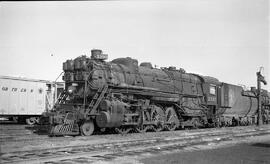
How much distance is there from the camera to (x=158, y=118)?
18844 millimetres

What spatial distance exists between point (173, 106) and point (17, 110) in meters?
11.5

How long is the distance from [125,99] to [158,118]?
285 cm

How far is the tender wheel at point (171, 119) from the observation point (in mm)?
20006

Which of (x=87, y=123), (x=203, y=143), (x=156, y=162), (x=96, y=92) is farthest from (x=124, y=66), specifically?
(x=156, y=162)

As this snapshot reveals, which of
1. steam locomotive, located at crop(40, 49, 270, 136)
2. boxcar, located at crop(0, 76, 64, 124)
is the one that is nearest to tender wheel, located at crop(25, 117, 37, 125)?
boxcar, located at crop(0, 76, 64, 124)

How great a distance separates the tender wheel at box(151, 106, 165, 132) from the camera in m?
18.6

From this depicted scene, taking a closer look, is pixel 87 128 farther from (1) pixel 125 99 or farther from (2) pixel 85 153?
(2) pixel 85 153

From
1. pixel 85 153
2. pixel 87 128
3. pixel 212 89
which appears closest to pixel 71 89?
pixel 87 128

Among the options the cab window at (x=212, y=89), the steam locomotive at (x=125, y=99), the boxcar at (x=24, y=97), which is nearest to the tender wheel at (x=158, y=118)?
the steam locomotive at (x=125, y=99)

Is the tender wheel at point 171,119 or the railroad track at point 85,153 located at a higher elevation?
the tender wheel at point 171,119

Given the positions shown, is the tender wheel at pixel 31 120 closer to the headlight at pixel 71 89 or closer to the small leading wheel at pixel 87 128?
the headlight at pixel 71 89

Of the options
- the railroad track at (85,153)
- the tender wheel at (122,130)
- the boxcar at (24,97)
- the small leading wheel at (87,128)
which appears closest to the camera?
the railroad track at (85,153)

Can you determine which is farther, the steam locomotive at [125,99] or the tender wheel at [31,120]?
the tender wheel at [31,120]

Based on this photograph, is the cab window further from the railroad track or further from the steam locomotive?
the railroad track
